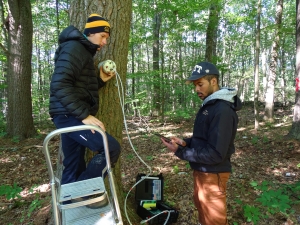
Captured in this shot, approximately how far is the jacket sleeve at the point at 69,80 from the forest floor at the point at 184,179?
1186 millimetres

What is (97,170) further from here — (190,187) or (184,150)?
(190,187)

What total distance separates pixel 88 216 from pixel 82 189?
226mm

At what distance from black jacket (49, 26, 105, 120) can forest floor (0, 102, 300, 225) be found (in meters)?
1.05

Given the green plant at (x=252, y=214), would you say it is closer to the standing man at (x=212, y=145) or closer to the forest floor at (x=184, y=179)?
the forest floor at (x=184, y=179)

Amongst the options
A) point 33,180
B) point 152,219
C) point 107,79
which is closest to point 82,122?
point 107,79

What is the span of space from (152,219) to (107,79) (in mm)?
2073

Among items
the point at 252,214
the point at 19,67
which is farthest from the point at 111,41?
the point at 19,67

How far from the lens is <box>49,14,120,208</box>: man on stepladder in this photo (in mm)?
2094

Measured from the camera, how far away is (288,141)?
23.3 ft

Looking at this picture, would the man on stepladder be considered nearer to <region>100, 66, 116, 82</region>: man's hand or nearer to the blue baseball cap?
<region>100, 66, 116, 82</region>: man's hand

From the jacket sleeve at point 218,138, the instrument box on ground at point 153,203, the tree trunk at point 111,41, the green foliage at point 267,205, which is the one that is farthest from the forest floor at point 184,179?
the jacket sleeve at point 218,138

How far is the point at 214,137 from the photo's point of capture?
2375mm

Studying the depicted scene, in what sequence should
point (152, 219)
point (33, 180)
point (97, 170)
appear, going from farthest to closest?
1. point (33, 180)
2. point (152, 219)
3. point (97, 170)

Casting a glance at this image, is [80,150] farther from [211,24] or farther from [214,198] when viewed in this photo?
[211,24]
